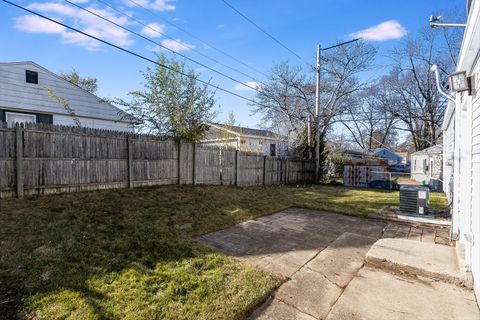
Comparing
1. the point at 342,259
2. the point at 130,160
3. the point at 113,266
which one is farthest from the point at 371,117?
the point at 113,266

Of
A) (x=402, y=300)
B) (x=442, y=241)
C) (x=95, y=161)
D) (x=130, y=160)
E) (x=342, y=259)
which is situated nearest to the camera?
(x=402, y=300)

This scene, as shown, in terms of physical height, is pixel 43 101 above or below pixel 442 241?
above

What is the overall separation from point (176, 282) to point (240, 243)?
1682 mm

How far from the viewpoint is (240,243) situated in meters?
4.40

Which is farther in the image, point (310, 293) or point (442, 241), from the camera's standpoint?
point (442, 241)

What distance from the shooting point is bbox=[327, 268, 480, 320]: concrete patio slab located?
252cm

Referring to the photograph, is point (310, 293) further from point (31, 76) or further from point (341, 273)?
point (31, 76)

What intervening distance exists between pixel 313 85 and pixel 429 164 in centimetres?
976

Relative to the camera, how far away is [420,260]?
3.54 metres

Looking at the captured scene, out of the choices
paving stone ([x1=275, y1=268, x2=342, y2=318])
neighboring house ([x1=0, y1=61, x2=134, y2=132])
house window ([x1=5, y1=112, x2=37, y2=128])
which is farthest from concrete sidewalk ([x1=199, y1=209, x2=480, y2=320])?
house window ([x1=5, y1=112, x2=37, y2=128])

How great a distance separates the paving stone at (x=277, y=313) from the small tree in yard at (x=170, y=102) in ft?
21.3

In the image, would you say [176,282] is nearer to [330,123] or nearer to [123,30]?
[123,30]

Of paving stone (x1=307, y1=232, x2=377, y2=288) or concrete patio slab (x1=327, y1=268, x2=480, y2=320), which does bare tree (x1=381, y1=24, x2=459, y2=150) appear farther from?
concrete patio slab (x1=327, y1=268, x2=480, y2=320)

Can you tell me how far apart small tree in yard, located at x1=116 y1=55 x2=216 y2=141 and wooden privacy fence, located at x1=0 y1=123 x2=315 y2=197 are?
83 centimetres
